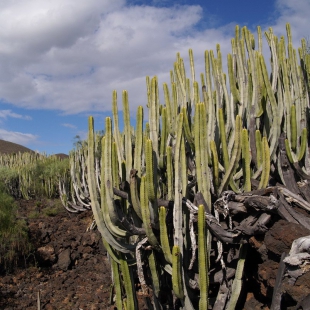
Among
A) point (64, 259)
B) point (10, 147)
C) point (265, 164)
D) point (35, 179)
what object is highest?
point (10, 147)

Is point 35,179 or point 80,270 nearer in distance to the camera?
point 80,270

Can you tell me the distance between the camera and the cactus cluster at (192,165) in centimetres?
289

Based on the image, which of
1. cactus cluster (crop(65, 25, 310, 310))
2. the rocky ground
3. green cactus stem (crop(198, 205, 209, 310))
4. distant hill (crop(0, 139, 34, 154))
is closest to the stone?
the rocky ground

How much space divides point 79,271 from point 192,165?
3456 millimetres

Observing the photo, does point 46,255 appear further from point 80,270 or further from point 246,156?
point 246,156

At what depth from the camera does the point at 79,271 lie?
5.99m

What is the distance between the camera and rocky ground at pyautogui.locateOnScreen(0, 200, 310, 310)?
265 cm

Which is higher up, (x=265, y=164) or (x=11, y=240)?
(x=265, y=164)

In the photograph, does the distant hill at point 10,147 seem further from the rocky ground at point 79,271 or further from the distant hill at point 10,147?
the rocky ground at point 79,271

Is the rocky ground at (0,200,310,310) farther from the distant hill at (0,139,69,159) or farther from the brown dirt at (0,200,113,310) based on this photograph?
the distant hill at (0,139,69,159)

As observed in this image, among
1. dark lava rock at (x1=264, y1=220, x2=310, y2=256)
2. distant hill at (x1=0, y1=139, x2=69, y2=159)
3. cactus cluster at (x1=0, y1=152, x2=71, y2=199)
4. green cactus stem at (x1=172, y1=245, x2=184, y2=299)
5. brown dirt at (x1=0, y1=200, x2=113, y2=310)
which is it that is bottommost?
brown dirt at (x1=0, y1=200, x2=113, y2=310)

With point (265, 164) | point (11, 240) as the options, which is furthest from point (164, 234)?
point (11, 240)

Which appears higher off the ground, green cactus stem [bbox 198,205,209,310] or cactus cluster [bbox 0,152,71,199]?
cactus cluster [bbox 0,152,71,199]

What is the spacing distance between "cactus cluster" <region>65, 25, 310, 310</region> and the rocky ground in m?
0.24
